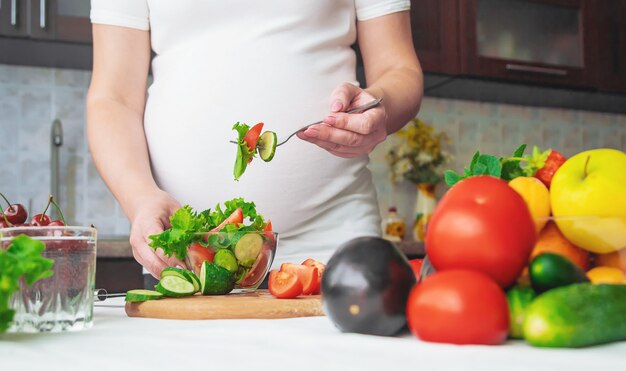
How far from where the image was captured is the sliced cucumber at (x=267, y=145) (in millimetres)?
1093

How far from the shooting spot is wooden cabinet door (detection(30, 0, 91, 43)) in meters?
2.38

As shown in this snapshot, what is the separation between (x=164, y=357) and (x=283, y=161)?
841mm

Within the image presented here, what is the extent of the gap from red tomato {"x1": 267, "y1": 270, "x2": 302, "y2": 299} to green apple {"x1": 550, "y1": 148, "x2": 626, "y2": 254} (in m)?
0.38

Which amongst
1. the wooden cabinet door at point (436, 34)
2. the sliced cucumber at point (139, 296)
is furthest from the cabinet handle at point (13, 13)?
the sliced cucumber at point (139, 296)

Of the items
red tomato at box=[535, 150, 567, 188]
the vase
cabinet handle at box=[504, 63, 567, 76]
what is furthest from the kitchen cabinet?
red tomato at box=[535, 150, 567, 188]

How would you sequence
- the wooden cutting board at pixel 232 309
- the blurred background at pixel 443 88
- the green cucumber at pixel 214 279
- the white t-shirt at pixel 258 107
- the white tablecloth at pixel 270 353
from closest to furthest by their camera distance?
the white tablecloth at pixel 270 353 < the wooden cutting board at pixel 232 309 < the green cucumber at pixel 214 279 < the white t-shirt at pixel 258 107 < the blurred background at pixel 443 88

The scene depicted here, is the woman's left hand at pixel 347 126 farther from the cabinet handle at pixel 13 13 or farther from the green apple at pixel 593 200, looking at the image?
the cabinet handle at pixel 13 13

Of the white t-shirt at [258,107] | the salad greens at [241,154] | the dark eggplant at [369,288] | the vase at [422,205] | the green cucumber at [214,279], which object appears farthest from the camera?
the vase at [422,205]

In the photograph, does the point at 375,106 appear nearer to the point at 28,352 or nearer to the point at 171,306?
the point at 171,306

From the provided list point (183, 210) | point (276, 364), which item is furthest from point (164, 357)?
point (183, 210)

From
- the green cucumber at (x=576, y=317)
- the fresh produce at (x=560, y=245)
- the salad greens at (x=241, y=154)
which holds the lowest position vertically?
the green cucumber at (x=576, y=317)

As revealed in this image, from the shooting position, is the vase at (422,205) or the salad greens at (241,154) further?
the vase at (422,205)

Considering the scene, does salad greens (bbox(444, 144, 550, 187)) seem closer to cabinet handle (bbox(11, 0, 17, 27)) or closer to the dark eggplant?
the dark eggplant

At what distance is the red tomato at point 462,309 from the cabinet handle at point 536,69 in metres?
2.46
